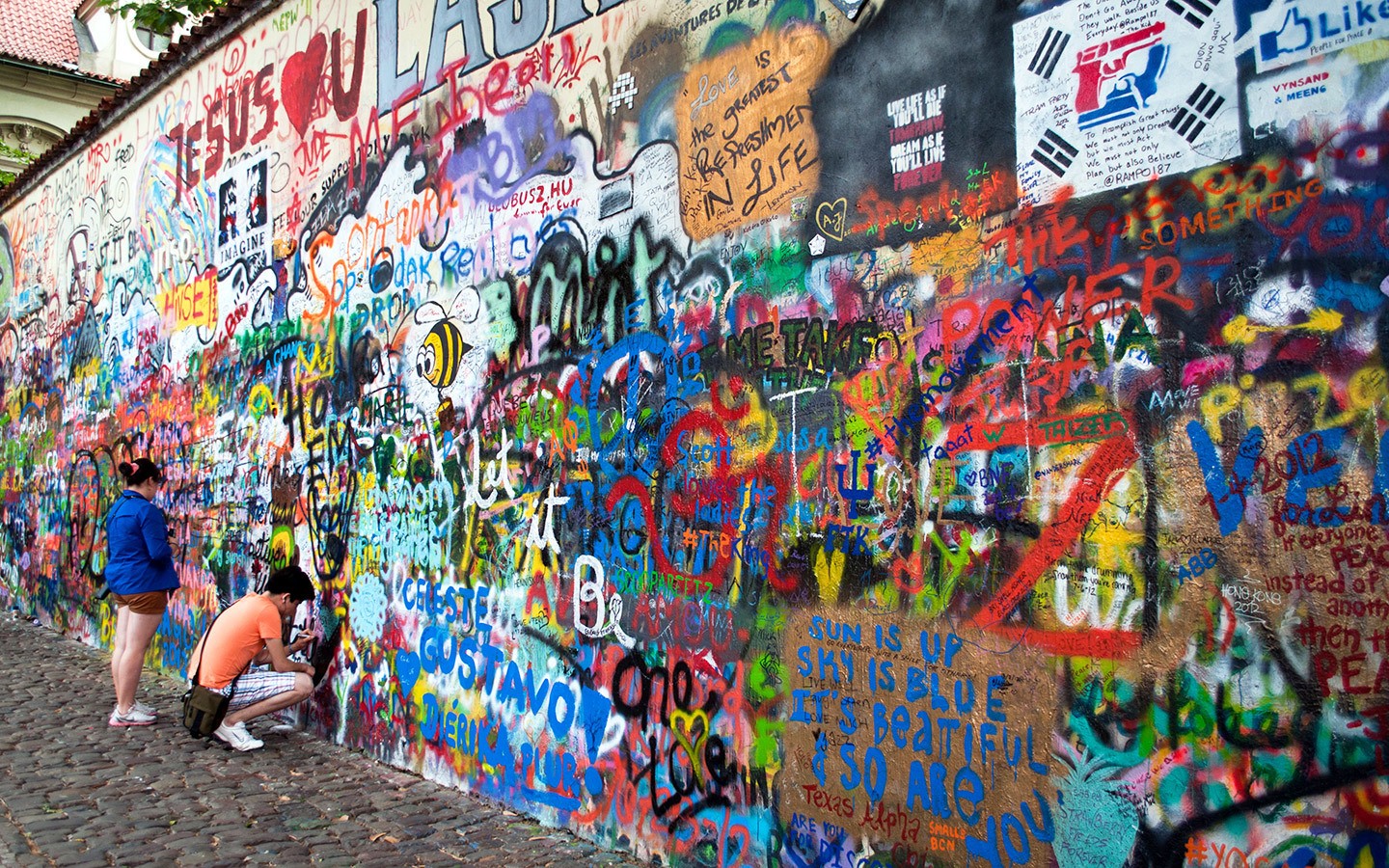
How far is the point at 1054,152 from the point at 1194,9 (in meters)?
0.51

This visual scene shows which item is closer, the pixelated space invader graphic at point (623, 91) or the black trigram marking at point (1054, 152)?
the black trigram marking at point (1054, 152)

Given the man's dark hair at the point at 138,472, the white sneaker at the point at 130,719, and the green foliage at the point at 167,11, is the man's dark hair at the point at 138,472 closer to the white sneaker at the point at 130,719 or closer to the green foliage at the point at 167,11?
the white sneaker at the point at 130,719

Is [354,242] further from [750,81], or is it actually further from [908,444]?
[908,444]

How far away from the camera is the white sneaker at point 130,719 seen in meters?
7.00

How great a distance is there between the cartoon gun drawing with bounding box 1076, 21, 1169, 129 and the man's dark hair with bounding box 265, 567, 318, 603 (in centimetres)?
525

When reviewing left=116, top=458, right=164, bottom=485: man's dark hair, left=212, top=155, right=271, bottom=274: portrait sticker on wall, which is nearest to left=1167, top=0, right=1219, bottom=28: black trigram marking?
left=212, top=155, right=271, bottom=274: portrait sticker on wall

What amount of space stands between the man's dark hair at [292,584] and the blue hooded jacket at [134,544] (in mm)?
1204

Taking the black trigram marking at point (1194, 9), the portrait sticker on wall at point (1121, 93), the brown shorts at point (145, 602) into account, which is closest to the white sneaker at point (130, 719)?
the brown shorts at point (145, 602)

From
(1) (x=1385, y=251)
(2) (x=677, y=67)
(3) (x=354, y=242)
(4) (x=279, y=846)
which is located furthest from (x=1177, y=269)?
(3) (x=354, y=242)

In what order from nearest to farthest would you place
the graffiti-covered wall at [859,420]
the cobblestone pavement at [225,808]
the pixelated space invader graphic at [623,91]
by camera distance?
the graffiti-covered wall at [859,420]
the cobblestone pavement at [225,808]
the pixelated space invader graphic at [623,91]

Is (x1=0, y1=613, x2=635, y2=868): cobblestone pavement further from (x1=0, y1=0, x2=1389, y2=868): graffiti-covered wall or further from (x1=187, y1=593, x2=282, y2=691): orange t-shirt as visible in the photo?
(x1=187, y1=593, x2=282, y2=691): orange t-shirt

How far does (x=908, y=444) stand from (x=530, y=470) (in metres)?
2.22

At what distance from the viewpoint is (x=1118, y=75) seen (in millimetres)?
3049

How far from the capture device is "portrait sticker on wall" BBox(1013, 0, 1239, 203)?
9.34 feet
